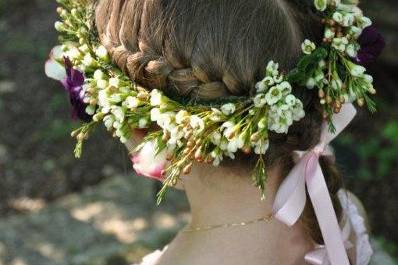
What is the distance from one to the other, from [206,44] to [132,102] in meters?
0.20

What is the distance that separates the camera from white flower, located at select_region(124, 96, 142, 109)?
1554 mm

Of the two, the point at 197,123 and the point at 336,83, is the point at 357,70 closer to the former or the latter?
the point at 336,83

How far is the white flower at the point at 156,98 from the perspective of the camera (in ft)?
5.02

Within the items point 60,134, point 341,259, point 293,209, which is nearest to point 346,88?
point 293,209

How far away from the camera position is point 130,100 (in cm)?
156

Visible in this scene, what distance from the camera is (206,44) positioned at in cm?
151

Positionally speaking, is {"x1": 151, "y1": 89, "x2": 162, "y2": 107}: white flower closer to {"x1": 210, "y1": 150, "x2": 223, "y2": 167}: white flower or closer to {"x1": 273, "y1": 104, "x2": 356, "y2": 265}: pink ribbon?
{"x1": 210, "y1": 150, "x2": 223, "y2": 167}: white flower

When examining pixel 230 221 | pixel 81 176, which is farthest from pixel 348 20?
pixel 81 176

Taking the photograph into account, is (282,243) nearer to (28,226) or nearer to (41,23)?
(28,226)

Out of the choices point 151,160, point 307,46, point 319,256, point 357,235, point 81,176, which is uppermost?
point 307,46

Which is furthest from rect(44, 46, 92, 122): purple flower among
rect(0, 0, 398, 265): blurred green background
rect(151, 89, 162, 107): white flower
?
rect(0, 0, 398, 265): blurred green background

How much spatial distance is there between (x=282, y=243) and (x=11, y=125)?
3.41 metres

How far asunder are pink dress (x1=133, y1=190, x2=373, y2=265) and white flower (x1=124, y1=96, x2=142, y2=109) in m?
0.61

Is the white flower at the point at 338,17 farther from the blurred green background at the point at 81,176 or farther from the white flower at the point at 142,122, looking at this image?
the blurred green background at the point at 81,176
